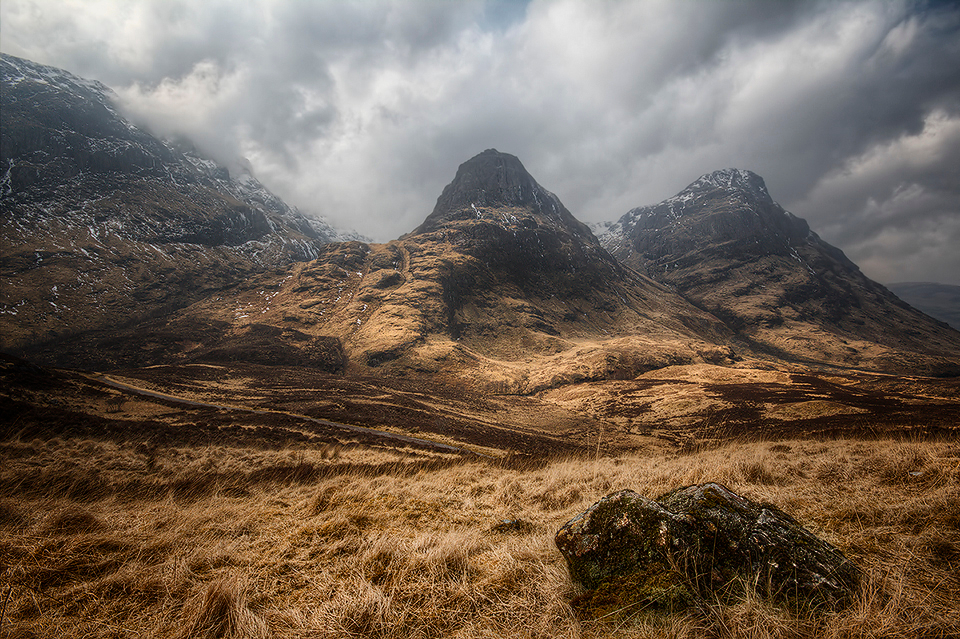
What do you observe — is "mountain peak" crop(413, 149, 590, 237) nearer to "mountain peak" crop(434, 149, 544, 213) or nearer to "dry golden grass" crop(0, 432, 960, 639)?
"mountain peak" crop(434, 149, 544, 213)

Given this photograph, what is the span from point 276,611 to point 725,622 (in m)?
3.23

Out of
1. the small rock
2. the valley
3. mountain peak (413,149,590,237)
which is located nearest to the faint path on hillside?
the valley

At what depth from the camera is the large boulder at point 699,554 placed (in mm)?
2303

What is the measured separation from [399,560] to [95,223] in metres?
127

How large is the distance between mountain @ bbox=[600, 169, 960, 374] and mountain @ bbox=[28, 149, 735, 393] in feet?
69.3

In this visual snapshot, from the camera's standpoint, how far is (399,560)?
3.44 metres

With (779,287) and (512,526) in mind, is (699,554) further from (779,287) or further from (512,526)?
(779,287)

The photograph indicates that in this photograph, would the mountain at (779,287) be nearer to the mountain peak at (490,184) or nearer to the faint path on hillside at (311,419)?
the mountain peak at (490,184)

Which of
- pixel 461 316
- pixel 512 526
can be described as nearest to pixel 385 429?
pixel 512 526

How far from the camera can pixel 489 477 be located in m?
8.84

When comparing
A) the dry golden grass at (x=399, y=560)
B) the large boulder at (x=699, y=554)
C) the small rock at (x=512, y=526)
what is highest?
the large boulder at (x=699, y=554)

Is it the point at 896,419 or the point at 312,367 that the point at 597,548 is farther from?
the point at 312,367

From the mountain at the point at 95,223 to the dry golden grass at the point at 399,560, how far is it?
7280cm

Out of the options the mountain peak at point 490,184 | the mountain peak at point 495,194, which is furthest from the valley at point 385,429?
the mountain peak at point 490,184
